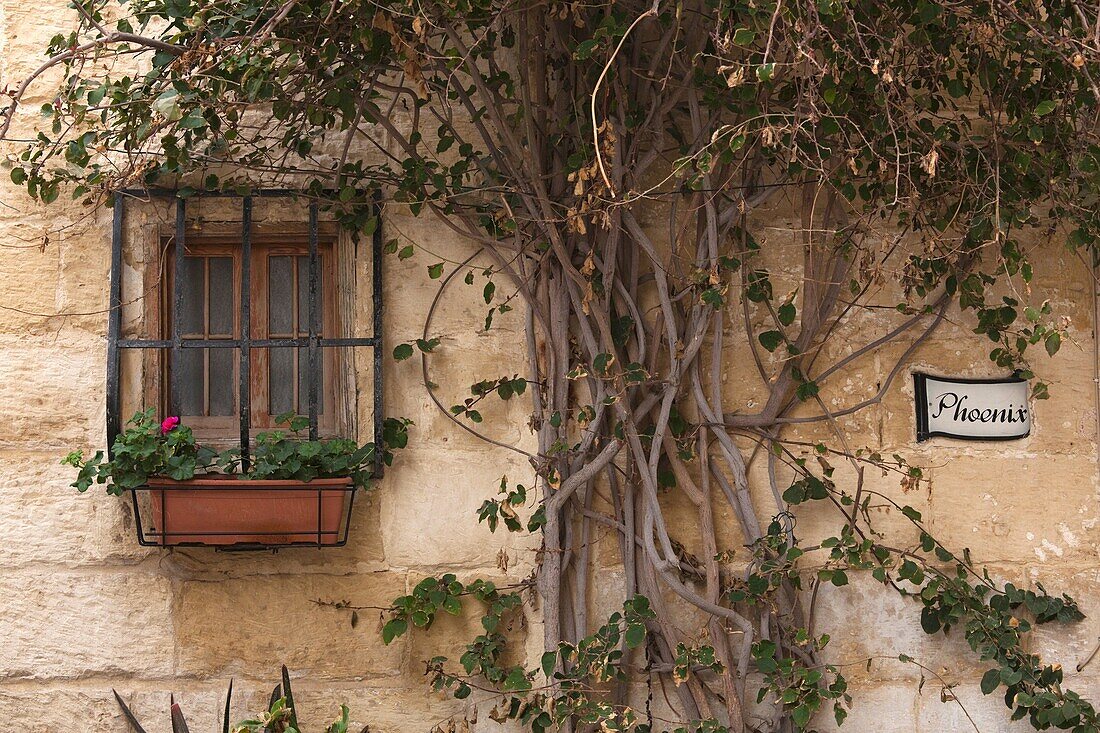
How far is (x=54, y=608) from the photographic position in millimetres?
2574

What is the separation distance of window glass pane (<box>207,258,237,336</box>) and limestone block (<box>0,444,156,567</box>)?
0.48m

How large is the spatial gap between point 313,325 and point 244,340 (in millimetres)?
165

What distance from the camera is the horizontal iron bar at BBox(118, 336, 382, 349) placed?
2531 mm

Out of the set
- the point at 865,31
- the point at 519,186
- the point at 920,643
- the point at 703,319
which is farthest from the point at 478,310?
the point at 920,643

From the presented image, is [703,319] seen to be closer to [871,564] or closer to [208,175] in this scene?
[871,564]

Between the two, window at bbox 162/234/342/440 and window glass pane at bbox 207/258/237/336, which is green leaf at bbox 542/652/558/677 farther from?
window glass pane at bbox 207/258/237/336

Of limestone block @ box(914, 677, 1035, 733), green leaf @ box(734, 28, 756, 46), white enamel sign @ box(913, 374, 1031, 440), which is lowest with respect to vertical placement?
limestone block @ box(914, 677, 1035, 733)

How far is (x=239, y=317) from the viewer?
271 cm

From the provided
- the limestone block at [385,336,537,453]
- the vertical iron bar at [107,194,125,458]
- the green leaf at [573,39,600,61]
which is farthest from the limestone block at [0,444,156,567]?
the green leaf at [573,39,600,61]

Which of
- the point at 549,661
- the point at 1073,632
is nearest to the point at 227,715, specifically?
the point at 549,661

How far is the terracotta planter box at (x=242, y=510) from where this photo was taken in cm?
240

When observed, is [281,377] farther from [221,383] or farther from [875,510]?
[875,510]

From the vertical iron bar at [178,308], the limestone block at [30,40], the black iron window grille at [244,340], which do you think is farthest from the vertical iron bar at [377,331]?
the limestone block at [30,40]

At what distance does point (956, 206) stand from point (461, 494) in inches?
54.0
